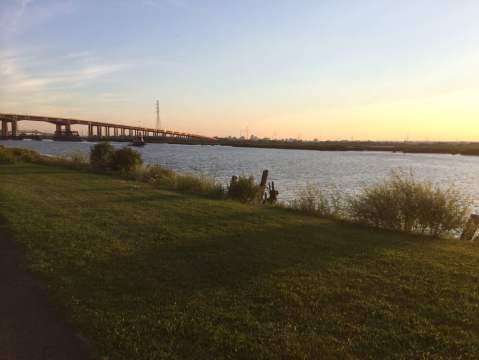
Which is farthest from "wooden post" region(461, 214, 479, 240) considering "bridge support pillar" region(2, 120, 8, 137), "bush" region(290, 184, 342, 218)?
"bridge support pillar" region(2, 120, 8, 137)

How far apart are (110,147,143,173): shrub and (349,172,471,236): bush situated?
673 inches

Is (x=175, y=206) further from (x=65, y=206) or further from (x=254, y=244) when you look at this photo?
(x=254, y=244)

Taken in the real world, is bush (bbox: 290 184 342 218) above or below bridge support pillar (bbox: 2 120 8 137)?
below

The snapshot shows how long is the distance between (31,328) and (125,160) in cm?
2258

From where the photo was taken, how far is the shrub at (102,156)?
2789cm

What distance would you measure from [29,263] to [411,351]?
19.2 feet

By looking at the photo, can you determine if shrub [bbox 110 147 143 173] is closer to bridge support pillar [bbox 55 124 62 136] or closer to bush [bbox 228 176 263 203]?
bush [bbox 228 176 263 203]

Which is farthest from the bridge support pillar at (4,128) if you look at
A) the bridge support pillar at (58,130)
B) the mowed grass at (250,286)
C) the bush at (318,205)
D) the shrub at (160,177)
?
the mowed grass at (250,286)

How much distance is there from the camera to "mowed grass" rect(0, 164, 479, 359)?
4.58 m

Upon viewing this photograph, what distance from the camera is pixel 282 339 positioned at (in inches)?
181

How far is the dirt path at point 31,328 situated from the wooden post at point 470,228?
1013 centimetres

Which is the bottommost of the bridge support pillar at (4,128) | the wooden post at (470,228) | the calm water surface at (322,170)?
the calm water surface at (322,170)

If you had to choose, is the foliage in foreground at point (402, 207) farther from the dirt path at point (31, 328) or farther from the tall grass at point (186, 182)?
the dirt path at point (31, 328)

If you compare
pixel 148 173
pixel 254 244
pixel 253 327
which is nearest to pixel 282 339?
pixel 253 327
